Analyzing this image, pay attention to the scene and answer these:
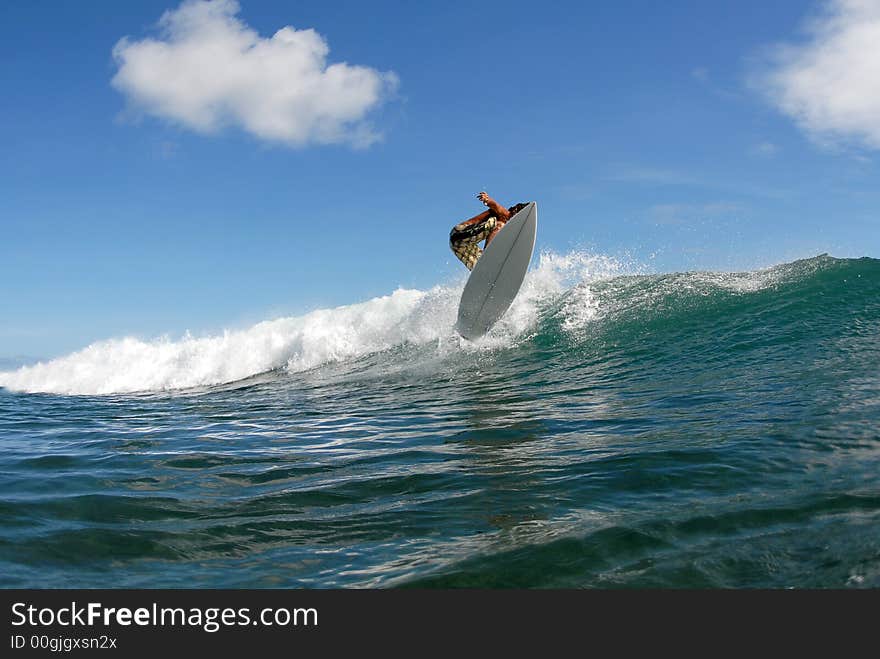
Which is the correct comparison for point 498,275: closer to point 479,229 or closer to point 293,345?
point 479,229

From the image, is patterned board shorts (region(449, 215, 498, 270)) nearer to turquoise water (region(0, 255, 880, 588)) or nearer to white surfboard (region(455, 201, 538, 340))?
white surfboard (region(455, 201, 538, 340))

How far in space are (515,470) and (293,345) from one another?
1481 centimetres

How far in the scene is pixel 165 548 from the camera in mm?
3553

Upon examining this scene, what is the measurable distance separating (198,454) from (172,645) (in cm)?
413

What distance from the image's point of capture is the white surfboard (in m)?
12.2

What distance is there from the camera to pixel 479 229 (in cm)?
1300

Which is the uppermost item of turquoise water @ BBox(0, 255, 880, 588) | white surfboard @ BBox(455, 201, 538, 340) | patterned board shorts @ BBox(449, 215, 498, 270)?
patterned board shorts @ BBox(449, 215, 498, 270)

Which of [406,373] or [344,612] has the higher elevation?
[406,373]

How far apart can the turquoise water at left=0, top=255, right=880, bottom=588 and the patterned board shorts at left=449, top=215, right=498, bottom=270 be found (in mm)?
2294

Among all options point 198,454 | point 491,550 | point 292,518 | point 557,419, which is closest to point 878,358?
point 557,419

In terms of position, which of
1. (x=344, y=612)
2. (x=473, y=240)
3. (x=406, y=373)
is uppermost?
(x=473, y=240)

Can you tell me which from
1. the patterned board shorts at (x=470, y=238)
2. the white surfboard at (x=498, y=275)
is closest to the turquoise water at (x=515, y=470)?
the white surfboard at (x=498, y=275)

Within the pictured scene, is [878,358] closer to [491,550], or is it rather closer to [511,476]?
[511,476]

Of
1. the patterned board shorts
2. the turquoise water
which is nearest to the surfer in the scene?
the patterned board shorts
